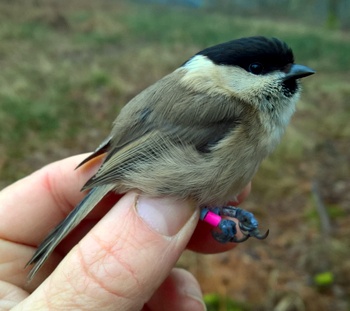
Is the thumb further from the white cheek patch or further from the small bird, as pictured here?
the white cheek patch

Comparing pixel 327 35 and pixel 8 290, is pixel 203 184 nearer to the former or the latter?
pixel 8 290

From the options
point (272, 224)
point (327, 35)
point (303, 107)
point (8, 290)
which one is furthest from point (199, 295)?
point (327, 35)

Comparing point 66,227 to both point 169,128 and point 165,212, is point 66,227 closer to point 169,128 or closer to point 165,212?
point 165,212

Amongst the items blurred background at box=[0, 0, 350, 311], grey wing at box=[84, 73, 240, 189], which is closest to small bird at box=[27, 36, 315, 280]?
grey wing at box=[84, 73, 240, 189]

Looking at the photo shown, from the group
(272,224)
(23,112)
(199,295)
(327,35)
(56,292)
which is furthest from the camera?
(327,35)

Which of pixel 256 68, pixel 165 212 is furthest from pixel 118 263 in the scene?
pixel 256 68

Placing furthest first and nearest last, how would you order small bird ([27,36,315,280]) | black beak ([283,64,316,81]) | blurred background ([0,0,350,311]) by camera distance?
blurred background ([0,0,350,311])
black beak ([283,64,316,81])
small bird ([27,36,315,280])
